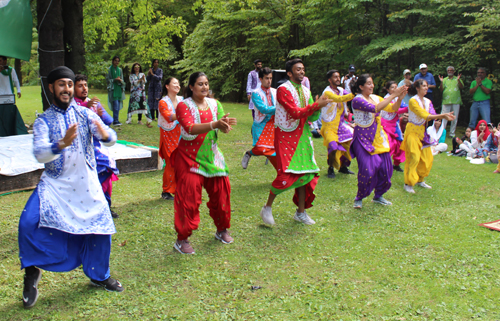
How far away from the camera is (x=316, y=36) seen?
21.5 m

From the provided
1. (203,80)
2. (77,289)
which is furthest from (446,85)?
(77,289)

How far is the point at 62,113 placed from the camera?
3.39 meters

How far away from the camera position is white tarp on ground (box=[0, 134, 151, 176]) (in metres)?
6.45

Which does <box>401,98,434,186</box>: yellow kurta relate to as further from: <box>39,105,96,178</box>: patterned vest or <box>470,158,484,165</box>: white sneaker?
<box>39,105,96,178</box>: patterned vest

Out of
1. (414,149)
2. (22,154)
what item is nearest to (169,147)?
(22,154)

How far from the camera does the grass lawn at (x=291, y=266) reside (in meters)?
3.40

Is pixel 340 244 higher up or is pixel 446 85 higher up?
pixel 446 85

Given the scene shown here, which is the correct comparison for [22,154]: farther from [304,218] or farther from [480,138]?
[480,138]

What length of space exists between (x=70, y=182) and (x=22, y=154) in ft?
14.7

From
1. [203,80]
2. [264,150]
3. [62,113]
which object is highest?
[203,80]

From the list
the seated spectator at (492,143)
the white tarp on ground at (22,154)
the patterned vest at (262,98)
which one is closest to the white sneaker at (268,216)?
the patterned vest at (262,98)

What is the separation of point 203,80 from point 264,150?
2.93 metres

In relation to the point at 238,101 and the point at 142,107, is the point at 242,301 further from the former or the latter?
the point at 238,101

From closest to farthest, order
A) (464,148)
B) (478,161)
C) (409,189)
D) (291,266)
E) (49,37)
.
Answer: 1. (291,266)
2. (409,189)
3. (49,37)
4. (478,161)
5. (464,148)
